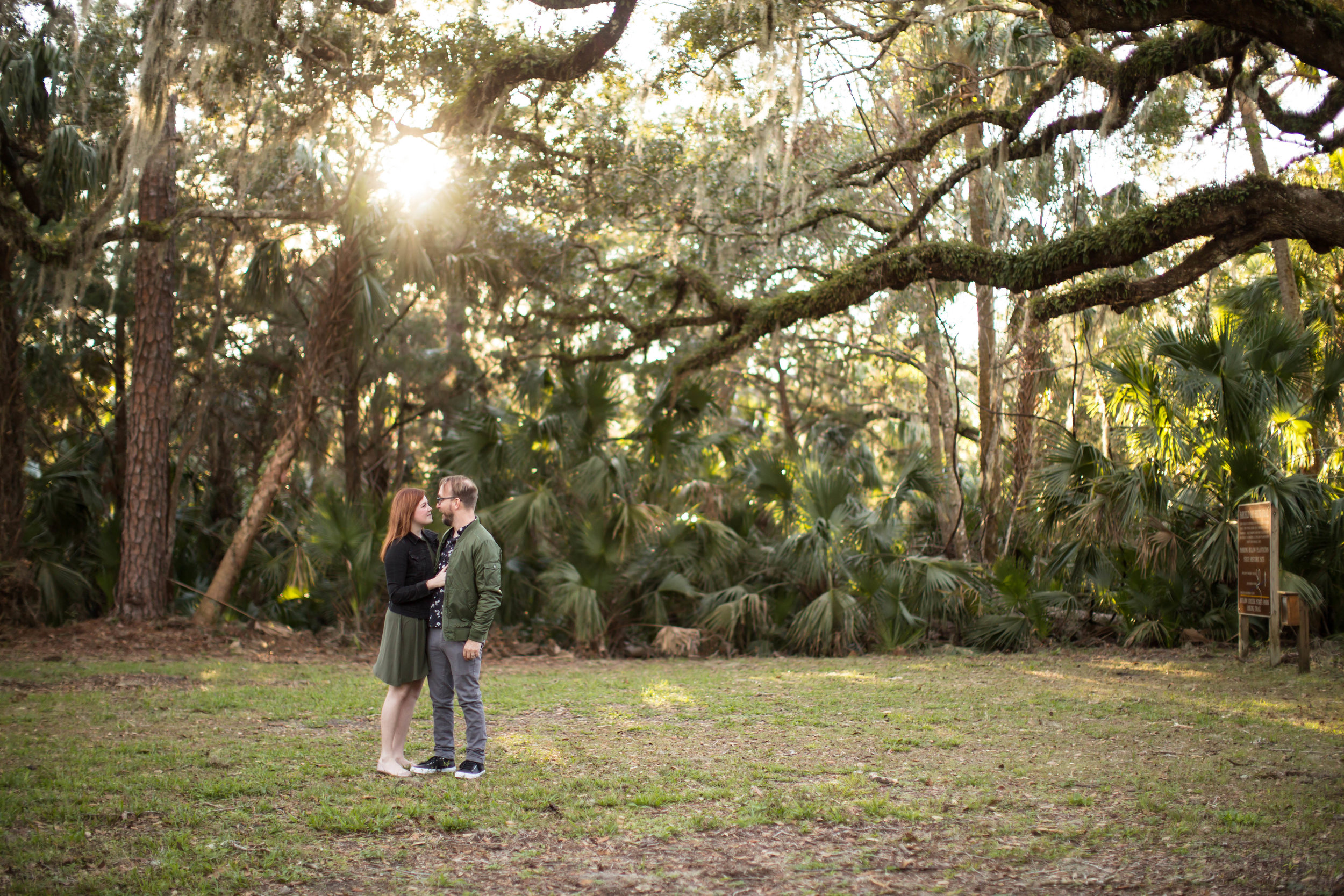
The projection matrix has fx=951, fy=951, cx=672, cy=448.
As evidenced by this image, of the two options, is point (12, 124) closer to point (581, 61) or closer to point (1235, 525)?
point (581, 61)

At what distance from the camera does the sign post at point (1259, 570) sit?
8.62 metres

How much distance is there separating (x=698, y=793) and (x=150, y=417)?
9.96 meters

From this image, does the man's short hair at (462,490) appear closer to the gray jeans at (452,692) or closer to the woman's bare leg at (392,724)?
the gray jeans at (452,692)

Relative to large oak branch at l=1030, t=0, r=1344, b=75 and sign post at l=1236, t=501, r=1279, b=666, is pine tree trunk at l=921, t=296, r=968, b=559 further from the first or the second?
large oak branch at l=1030, t=0, r=1344, b=75

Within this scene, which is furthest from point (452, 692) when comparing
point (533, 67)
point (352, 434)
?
point (352, 434)

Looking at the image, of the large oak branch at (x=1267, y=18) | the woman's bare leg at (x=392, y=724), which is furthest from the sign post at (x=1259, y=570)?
the woman's bare leg at (x=392, y=724)

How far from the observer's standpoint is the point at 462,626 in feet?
16.4

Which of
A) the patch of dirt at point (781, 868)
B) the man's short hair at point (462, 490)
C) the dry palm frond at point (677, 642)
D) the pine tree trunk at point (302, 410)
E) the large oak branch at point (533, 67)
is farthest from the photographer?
the pine tree trunk at point (302, 410)

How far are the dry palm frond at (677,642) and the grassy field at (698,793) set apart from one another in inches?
123

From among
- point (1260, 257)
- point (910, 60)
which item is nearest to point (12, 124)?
point (910, 60)

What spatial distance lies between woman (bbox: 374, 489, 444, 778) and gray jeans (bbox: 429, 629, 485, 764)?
0.08 metres

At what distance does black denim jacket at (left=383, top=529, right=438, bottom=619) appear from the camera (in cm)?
510

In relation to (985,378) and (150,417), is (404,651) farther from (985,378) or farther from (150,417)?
(985,378)

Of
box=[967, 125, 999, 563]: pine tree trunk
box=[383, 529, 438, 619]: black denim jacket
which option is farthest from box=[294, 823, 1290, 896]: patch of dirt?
box=[967, 125, 999, 563]: pine tree trunk
